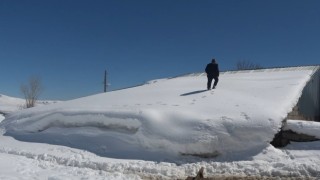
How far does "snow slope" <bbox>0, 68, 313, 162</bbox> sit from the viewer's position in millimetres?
11297

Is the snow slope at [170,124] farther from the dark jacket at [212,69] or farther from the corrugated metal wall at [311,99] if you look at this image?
the corrugated metal wall at [311,99]

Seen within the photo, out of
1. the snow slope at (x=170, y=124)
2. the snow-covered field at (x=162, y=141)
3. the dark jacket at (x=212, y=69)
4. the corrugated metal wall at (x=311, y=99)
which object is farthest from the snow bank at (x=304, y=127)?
the dark jacket at (x=212, y=69)

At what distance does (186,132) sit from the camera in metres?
11.7

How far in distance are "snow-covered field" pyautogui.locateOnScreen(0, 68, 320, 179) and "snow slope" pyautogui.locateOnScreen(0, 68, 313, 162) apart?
1.2 inches

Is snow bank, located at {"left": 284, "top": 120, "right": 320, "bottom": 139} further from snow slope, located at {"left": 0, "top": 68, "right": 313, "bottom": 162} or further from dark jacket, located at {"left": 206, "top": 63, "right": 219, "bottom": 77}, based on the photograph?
dark jacket, located at {"left": 206, "top": 63, "right": 219, "bottom": 77}

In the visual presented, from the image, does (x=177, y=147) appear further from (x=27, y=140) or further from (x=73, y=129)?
(x=27, y=140)

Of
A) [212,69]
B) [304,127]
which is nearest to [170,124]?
[304,127]

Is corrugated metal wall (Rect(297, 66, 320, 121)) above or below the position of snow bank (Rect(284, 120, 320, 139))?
above

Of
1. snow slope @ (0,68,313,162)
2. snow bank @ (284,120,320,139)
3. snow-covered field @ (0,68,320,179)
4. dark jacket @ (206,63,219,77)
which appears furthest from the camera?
dark jacket @ (206,63,219,77)

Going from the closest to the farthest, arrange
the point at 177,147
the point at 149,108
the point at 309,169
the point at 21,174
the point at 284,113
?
the point at 21,174 < the point at 309,169 < the point at 177,147 < the point at 284,113 < the point at 149,108

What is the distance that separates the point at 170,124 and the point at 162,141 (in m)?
0.84

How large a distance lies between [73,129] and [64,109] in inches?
71.1

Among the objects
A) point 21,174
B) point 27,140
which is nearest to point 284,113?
point 21,174

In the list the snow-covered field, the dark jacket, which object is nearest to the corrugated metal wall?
the snow-covered field
